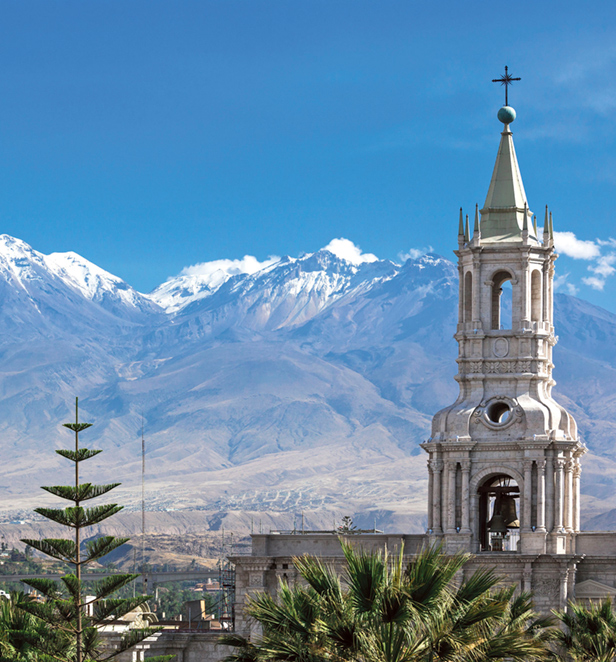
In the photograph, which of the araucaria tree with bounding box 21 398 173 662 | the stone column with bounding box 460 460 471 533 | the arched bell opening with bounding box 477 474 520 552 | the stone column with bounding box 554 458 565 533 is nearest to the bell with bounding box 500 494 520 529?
the arched bell opening with bounding box 477 474 520 552

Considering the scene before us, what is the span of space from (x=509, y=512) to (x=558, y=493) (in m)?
3.97

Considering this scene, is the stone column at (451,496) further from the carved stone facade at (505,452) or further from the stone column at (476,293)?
the stone column at (476,293)

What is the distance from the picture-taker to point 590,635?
38969 mm

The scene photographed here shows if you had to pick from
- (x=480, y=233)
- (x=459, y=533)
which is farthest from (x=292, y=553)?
(x=480, y=233)

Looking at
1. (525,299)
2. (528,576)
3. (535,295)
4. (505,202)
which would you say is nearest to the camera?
(528,576)

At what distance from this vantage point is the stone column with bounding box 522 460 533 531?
2544 inches

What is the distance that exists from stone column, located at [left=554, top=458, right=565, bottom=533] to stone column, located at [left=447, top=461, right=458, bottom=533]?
4.44 meters

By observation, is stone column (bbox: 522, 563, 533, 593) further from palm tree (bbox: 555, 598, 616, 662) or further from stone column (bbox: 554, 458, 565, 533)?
palm tree (bbox: 555, 598, 616, 662)

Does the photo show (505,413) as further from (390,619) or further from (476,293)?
(390,619)

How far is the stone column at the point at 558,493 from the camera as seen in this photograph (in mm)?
64625

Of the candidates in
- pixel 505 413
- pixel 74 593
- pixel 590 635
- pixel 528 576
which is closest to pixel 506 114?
pixel 505 413

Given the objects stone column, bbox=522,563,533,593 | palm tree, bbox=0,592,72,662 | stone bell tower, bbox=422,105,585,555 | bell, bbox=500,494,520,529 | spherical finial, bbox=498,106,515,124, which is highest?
spherical finial, bbox=498,106,515,124

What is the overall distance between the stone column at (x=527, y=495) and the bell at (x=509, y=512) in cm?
300

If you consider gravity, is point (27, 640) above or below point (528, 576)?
below
